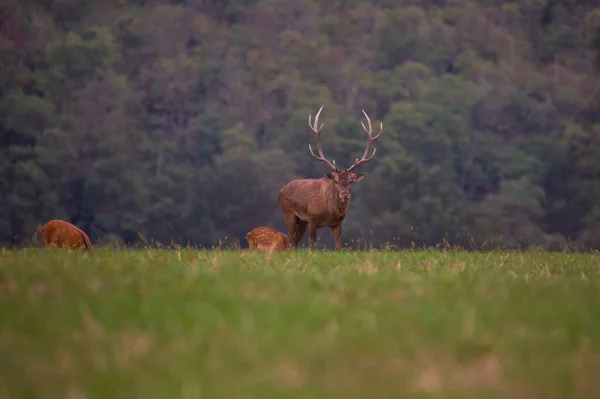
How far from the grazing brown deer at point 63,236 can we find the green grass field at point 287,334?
5.50 m

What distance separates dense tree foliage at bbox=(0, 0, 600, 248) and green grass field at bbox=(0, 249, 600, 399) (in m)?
37.2

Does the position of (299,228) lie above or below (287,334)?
below

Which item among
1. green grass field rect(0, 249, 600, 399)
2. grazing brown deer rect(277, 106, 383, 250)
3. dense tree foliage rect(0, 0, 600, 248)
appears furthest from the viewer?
dense tree foliage rect(0, 0, 600, 248)

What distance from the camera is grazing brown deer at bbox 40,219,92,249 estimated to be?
14125 mm

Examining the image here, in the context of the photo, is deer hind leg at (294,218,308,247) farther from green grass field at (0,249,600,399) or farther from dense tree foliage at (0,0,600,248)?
dense tree foliage at (0,0,600,248)

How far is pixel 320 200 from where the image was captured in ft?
59.9

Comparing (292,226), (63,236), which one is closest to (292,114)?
(292,226)

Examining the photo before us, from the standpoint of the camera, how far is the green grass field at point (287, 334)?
4781mm

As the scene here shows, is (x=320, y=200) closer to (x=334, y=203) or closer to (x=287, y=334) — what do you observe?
(x=334, y=203)

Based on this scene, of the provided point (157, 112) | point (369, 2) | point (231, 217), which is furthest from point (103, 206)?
point (369, 2)

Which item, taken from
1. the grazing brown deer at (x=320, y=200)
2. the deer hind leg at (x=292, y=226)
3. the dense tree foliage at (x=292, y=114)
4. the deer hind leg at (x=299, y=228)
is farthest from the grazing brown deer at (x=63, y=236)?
the dense tree foliage at (x=292, y=114)

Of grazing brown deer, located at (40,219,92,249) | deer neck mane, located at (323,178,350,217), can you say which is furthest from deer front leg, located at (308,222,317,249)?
grazing brown deer, located at (40,219,92,249)

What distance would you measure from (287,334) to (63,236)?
29.5 feet

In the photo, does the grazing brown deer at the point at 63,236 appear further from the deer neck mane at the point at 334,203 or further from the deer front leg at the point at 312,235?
the deer neck mane at the point at 334,203
